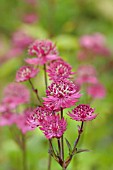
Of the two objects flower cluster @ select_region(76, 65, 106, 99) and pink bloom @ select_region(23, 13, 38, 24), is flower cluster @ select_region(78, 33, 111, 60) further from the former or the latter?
pink bloom @ select_region(23, 13, 38, 24)

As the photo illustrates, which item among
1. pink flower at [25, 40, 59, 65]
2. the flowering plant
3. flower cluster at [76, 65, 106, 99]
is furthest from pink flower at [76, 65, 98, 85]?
pink flower at [25, 40, 59, 65]

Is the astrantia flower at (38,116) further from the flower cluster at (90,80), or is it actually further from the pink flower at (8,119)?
the flower cluster at (90,80)

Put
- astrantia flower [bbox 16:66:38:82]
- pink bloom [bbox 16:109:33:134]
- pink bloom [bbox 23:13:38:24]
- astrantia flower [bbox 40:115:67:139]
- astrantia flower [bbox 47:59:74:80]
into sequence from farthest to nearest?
1. pink bloom [bbox 23:13:38:24]
2. pink bloom [bbox 16:109:33:134]
3. astrantia flower [bbox 16:66:38:82]
4. astrantia flower [bbox 47:59:74:80]
5. astrantia flower [bbox 40:115:67:139]

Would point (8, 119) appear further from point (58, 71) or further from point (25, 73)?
point (58, 71)

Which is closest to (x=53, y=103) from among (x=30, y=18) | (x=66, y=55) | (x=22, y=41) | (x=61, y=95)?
(x=61, y=95)

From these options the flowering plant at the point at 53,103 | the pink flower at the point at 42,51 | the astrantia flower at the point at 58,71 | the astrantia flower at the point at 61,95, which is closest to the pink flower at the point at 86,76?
the flowering plant at the point at 53,103

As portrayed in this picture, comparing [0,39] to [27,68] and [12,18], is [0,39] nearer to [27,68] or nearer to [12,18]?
[12,18]
